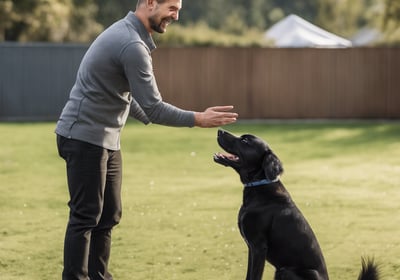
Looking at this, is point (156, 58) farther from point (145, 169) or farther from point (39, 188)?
point (39, 188)

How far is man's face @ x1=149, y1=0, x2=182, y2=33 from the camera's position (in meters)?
5.26

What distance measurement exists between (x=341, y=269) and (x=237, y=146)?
1.62 meters

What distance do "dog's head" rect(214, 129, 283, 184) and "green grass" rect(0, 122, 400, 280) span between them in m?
1.15

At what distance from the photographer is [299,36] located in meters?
28.8

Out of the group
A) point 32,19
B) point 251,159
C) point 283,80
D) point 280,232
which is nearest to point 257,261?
point 280,232

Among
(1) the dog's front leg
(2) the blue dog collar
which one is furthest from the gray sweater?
(1) the dog's front leg

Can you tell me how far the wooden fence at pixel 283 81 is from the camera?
926 inches

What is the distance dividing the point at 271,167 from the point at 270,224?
35 centimetres

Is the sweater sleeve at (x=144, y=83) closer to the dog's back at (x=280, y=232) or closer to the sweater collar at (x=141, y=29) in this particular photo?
the sweater collar at (x=141, y=29)

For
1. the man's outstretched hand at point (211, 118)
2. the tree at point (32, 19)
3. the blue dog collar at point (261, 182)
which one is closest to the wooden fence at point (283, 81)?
the tree at point (32, 19)

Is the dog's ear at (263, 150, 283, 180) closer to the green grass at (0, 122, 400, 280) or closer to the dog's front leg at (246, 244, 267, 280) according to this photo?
the dog's front leg at (246, 244, 267, 280)

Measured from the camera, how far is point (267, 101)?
77.4ft

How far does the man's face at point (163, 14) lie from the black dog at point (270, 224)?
2.98ft

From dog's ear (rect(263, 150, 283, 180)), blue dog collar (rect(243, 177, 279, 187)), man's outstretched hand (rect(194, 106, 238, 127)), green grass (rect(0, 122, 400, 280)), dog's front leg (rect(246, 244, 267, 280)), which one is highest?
man's outstretched hand (rect(194, 106, 238, 127))
